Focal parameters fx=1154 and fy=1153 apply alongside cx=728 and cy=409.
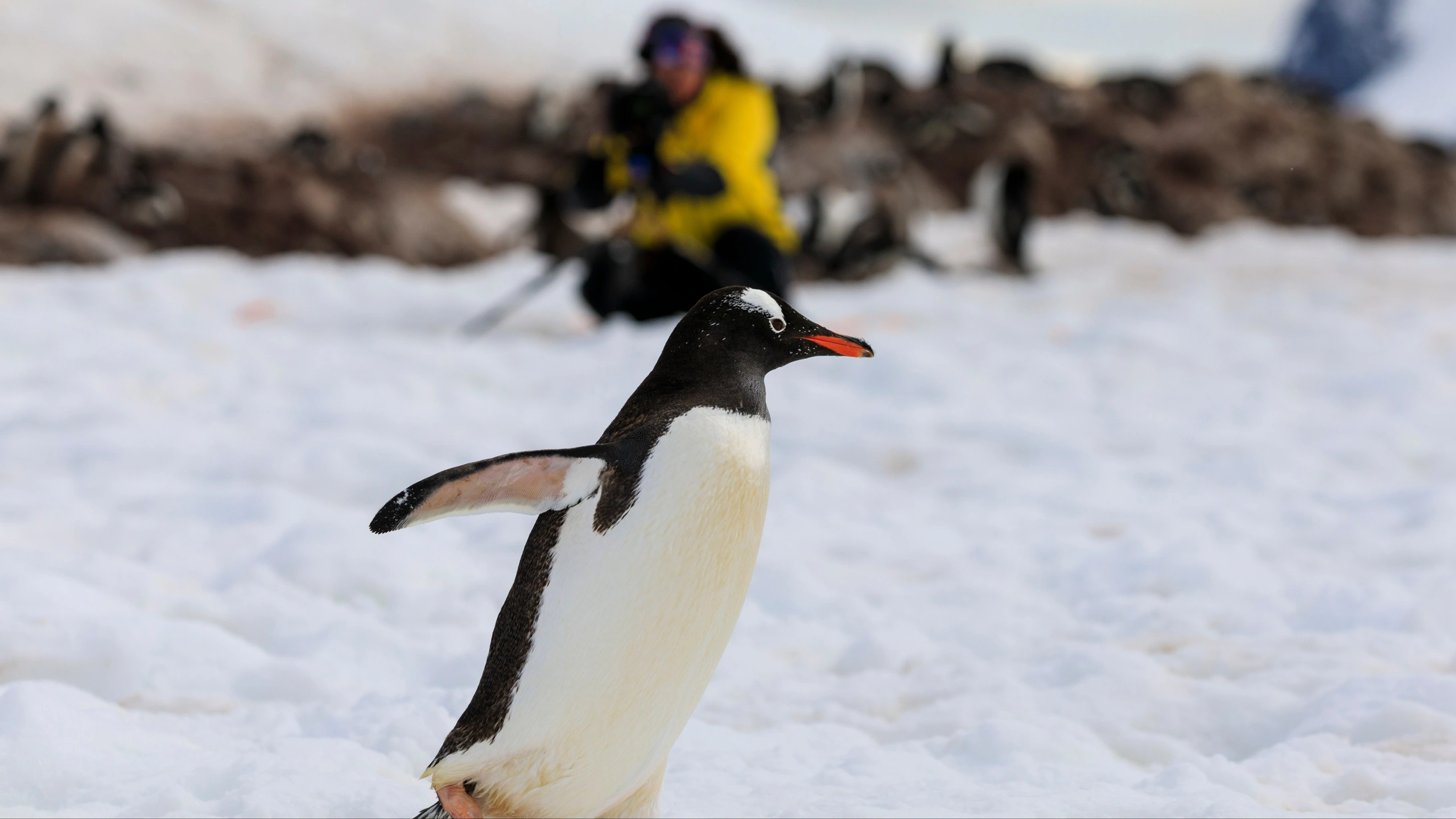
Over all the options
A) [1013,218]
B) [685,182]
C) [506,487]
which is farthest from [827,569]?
[1013,218]

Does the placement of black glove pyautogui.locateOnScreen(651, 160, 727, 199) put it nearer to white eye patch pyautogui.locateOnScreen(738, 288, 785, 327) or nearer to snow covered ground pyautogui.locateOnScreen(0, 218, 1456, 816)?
snow covered ground pyautogui.locateOnScreen(0, 218, 1456, 816)

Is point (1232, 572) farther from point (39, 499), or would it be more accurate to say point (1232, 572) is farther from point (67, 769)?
point (39, 499)

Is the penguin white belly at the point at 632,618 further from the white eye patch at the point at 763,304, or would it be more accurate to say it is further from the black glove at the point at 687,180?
the black glove at the point at 687,180

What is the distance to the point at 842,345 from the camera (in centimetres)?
118

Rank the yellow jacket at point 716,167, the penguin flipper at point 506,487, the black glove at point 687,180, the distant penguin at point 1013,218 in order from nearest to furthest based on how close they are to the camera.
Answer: the penguin flipper at point 506,487 → the black glove at point 687,180 → the yellow jacket at point 716,167 → the distant penguin at point 1013,218

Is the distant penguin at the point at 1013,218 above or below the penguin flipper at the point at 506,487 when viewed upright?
above

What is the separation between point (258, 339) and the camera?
4328mm

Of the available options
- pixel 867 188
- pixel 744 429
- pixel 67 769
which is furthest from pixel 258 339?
pixel 867 188

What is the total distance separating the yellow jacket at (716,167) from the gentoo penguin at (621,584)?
10.8ft

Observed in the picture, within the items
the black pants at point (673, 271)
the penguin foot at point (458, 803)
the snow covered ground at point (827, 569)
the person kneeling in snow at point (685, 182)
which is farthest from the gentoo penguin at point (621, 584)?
the black pants at point (673, 271)

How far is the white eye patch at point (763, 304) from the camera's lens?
3.85 ft

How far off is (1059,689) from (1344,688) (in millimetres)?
385

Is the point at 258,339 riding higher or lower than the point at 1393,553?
higher

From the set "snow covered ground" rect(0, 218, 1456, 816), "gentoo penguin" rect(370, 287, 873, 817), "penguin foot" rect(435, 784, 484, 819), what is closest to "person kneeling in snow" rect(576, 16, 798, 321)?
"snow covered ground" rect(0, 218, 1456, 816)
